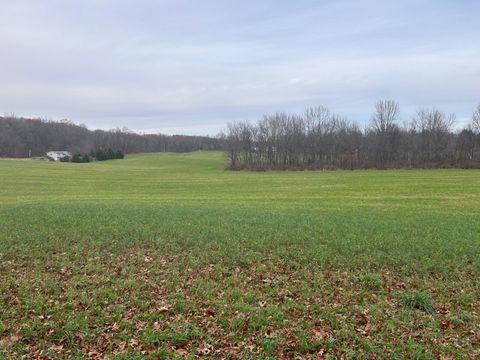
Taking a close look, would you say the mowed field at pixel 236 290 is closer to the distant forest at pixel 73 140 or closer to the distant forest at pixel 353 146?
the distant forest at pixel 353 146

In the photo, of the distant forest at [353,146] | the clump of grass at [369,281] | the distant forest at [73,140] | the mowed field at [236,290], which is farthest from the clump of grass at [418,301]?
the distant forest at [73,140]

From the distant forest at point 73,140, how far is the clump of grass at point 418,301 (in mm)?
125426

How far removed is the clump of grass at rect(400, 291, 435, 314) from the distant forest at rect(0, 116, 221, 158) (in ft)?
412

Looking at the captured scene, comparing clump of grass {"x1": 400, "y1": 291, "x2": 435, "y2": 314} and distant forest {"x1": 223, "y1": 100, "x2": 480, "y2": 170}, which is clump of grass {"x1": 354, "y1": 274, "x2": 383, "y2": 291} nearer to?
clump of grass {"x1": 400, "y1": 291, "x2": 435, "y2": 314}

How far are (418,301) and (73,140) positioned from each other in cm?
14477

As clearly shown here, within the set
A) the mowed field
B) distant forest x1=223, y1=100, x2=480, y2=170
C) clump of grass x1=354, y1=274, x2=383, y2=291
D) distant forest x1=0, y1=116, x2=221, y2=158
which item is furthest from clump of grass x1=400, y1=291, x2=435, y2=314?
distant forest x1=0, y1=116, x2=221, y2=158

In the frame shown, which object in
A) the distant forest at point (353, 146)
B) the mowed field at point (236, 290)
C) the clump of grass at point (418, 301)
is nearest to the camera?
the mowed field at point (236, 290)

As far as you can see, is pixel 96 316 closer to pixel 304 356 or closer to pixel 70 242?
pixel 304 356

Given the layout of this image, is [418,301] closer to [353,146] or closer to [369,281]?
[369,281]

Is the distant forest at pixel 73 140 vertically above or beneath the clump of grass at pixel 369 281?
above

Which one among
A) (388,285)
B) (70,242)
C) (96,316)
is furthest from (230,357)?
(70,242)

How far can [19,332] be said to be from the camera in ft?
17.9

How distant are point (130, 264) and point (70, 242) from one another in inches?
105

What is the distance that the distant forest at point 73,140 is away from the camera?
→ 11425cm
